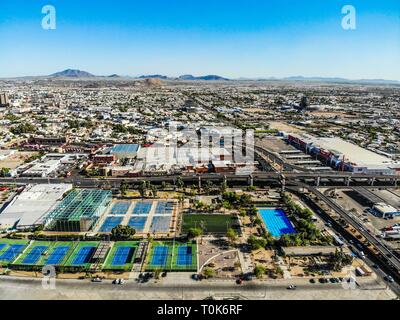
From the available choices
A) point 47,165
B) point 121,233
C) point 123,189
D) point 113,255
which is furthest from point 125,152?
point 113,255

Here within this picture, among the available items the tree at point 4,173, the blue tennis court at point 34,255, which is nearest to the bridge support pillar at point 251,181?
the blue tennis court at point 34,255

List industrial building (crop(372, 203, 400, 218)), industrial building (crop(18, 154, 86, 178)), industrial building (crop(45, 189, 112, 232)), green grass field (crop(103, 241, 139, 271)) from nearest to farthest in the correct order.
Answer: green grass field (crop(103, 241, 139, 271))
industrial building (crop(45, 189, 112, 232))
industrial building (crop(372, 203, 400, 218))
industrial building (crop(18, 154, 86, 178))

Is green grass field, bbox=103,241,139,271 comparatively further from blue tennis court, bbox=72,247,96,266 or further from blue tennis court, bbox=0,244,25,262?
blue tennis court, bbox=0,244,25,262

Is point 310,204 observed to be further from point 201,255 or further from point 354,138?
point 354,138

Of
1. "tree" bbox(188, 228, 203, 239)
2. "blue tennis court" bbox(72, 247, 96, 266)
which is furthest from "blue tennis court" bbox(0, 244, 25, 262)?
"tree" bbox(188, 228, 203, 239)

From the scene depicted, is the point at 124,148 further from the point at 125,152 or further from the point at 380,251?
the point at 380,251

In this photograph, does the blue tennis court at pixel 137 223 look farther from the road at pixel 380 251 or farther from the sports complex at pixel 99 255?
the road at pixel 380 251
